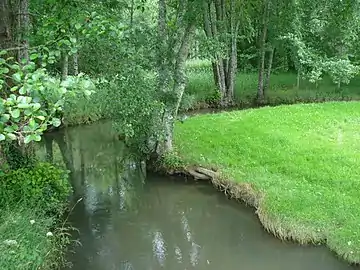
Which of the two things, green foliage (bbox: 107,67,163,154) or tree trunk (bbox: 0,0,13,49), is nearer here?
tree trunk (bbox: 0,0,13,49)

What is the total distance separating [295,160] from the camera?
10.0 metres

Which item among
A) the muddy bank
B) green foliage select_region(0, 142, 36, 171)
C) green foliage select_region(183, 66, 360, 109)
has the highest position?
green foliage select_region(0, 142, 36, 171)

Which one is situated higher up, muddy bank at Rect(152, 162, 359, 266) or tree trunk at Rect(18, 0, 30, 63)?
tree trunk at Rect(18, 0, 30, 63)

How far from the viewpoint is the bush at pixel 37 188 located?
6895 mm

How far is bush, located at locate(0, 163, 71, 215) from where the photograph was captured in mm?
6895

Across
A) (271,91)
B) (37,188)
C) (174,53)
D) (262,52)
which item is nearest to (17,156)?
(37,188)

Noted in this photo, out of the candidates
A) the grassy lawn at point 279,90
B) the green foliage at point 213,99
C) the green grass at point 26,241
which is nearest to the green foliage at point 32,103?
the green grass at point 26,241

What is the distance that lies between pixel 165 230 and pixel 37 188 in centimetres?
241

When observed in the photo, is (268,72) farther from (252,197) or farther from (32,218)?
(32,218)

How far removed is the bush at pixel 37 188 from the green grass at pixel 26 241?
24 cm

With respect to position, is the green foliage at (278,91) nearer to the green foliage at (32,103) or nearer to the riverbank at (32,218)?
the riverbank at (32,218)

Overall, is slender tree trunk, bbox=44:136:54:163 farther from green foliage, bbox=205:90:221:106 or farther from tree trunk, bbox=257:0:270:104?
tree trunk, bbox=257:0:270:104

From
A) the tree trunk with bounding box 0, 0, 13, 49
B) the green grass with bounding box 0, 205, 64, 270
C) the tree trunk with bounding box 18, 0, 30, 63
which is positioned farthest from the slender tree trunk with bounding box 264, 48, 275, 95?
the green grass with bounding box 0, 205, 64, 270

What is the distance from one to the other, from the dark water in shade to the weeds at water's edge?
0.41ft
